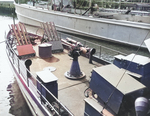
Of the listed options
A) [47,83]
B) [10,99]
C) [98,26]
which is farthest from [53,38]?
[98,26]

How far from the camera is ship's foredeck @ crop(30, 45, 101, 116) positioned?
514cm

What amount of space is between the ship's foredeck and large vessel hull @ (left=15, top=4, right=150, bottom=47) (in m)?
7.80

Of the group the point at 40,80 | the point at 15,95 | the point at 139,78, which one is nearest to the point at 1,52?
the point at 15,95

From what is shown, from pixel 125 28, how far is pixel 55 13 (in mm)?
10153

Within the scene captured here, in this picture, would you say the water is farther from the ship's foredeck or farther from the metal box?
the metal box

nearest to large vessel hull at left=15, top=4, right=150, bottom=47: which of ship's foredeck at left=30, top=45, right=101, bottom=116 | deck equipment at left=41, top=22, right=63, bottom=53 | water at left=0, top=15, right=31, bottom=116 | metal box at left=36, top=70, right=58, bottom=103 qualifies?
deck equipment at left=41, top=22, right=63, bottom=53

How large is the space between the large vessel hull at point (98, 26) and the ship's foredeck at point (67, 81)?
780 centimetres

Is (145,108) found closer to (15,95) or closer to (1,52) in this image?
(15,95)

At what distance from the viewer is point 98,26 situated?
17.8 m

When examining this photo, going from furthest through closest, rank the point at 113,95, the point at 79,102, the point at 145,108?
the point at 79,102, the point at 113,95, the point at 145,108

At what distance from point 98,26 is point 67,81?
41.2 ft

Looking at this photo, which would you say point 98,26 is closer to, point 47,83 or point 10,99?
point 10,99

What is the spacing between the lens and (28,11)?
25047 mm

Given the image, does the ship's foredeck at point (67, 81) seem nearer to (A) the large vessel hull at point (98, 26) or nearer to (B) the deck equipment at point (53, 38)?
(B) the deck equipment at point (53, 38)
